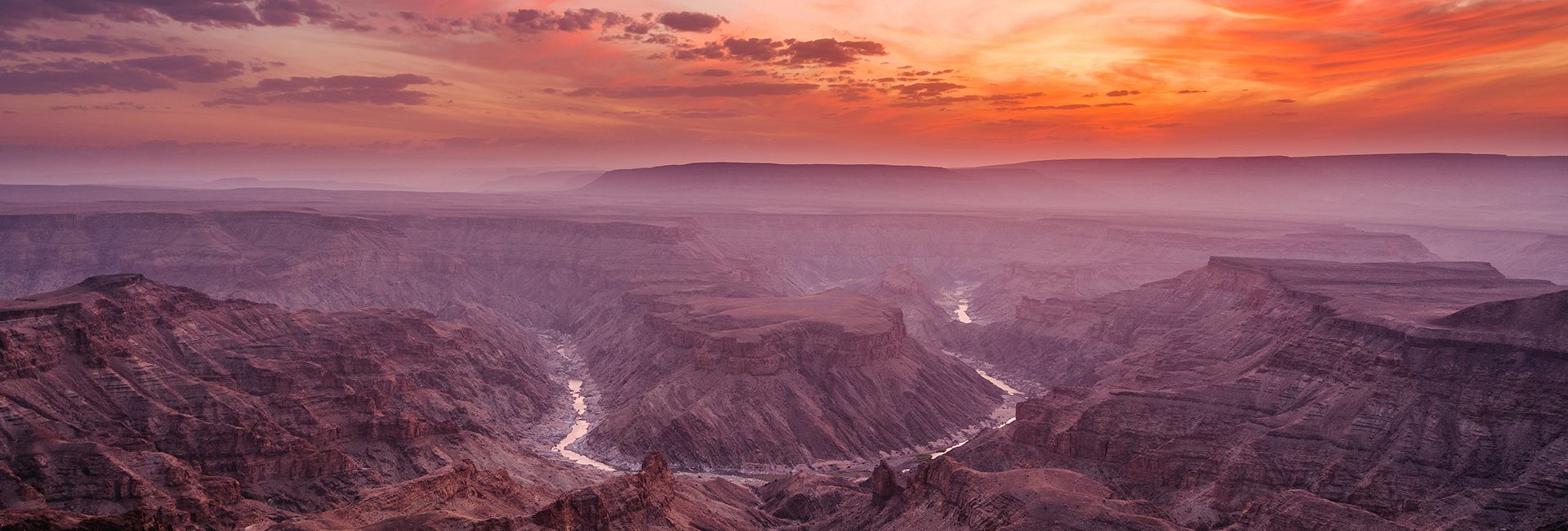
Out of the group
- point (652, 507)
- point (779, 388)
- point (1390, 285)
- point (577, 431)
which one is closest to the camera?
point (652, 507)

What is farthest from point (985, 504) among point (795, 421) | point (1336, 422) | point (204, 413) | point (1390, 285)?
point (1390, 285)

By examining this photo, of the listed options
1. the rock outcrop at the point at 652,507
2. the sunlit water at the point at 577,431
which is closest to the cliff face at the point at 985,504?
the rock outcrop at the point at 652,507

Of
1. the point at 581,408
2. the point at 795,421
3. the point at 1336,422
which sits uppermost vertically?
the point at 1336,422

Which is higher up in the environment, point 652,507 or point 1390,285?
point 1390,285

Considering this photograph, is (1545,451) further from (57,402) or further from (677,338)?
(57,402)

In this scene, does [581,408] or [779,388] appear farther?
[581,408]

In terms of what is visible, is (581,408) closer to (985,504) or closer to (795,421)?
(795,421)

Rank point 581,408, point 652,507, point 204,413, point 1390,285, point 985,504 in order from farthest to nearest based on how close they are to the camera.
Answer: point 581,408 < point 1390,285 < point 204,413 < point 652,507 < point 985,504

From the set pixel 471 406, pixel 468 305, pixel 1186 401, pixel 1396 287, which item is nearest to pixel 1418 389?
pixel 1186 401

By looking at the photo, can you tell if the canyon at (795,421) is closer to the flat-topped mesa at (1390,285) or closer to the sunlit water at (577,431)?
the sunlit water at (577,431)
